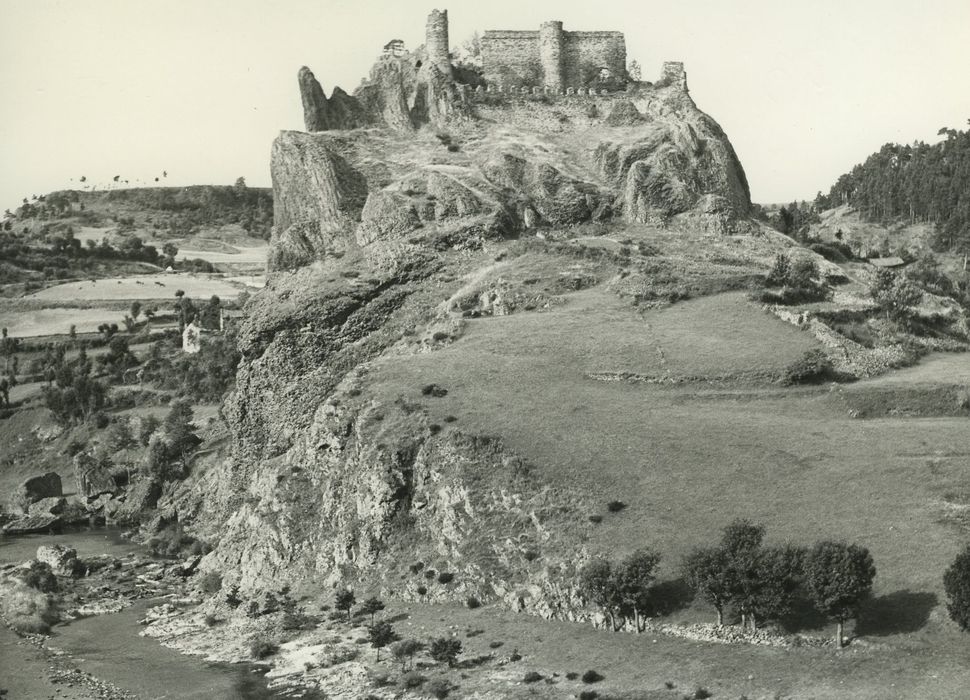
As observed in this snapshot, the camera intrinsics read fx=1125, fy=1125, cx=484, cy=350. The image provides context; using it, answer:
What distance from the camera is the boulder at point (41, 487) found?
447 ft

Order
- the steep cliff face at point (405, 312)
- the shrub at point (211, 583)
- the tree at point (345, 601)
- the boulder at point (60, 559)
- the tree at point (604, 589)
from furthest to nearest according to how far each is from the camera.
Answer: the boulder at point (60, 559), the shrub at point (211, 583), the steep cliff face at point (405, 312), the tree at point (345, 601), the tree at point (604, 589)

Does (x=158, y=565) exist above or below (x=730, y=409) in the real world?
below

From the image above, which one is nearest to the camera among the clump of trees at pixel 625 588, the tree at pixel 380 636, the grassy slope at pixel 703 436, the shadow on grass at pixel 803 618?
the shadow on grass at pixel 803 618

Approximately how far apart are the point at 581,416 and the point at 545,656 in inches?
951

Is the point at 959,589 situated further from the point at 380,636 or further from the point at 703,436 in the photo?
the point at 380,636

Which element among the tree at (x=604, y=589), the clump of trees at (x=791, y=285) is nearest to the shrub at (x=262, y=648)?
the tree at (x=604, y=589)

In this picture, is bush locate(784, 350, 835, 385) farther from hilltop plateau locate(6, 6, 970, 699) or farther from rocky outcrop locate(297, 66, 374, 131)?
rocky outcrop locate(297, 66, 374, 131)

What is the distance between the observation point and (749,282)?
109188 mm

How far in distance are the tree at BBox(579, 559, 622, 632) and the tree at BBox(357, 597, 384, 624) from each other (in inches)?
539

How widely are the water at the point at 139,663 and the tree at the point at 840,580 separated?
101 feet

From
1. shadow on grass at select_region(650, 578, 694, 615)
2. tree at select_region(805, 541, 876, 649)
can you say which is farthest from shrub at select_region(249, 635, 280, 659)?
tree at select_region(805, 541, 876, 649)

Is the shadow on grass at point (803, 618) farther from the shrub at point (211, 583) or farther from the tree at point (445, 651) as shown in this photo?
the shrub at point (211, 583)

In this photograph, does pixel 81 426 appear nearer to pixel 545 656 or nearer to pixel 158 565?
pixel 158 565

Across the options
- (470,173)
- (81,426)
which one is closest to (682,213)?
(470,173)
